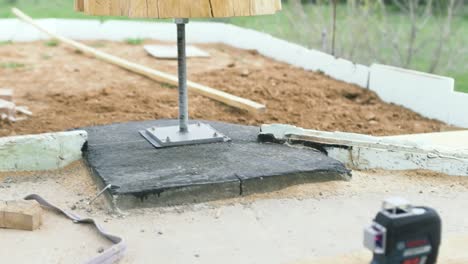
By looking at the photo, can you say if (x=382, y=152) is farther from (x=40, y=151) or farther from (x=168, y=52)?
(x=168, y=52)

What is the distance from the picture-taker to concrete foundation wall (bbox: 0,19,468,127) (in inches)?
238

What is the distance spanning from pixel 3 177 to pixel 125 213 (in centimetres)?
100

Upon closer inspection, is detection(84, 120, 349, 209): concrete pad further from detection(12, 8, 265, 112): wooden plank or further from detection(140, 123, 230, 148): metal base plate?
detection(12, 8, 265, 112): wooden plank

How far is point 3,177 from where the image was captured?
13.6 feet

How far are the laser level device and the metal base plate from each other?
6.76 feet

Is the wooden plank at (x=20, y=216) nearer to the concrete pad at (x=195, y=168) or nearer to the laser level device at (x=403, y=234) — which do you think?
the concrete pad at (x=195, y=168)

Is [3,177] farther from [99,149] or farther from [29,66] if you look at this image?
[29,66]

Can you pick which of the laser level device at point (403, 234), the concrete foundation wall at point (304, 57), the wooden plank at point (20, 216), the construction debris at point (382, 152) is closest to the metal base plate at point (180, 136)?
the construction debris at point (382, 152)

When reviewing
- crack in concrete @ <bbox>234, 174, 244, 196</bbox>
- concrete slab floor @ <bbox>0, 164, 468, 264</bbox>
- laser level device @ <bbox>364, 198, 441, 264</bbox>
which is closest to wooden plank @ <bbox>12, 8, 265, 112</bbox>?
concrete slab floor @ <bbox>0, 164, 468, 264</bbox>

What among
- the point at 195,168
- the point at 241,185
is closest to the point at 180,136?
the point at 195,168

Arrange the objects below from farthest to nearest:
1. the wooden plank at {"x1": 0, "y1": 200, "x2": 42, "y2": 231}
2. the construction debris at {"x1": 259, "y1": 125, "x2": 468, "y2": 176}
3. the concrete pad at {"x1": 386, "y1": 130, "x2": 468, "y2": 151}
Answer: the concrete pad at {"x1": 386, "y1": 130, "x2": 468, "y2": 151}, the construction debris at {"x1": 259, "y1": 125, "x2": 468, "y2": 176}, the wooden plank at {"x1": 0, "y1": 200, "x2": 42, "y2": 231}

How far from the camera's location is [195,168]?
3.93 m

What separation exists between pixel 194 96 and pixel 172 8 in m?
2.80

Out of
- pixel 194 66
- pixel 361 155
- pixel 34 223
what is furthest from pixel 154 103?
pixel 34 223
